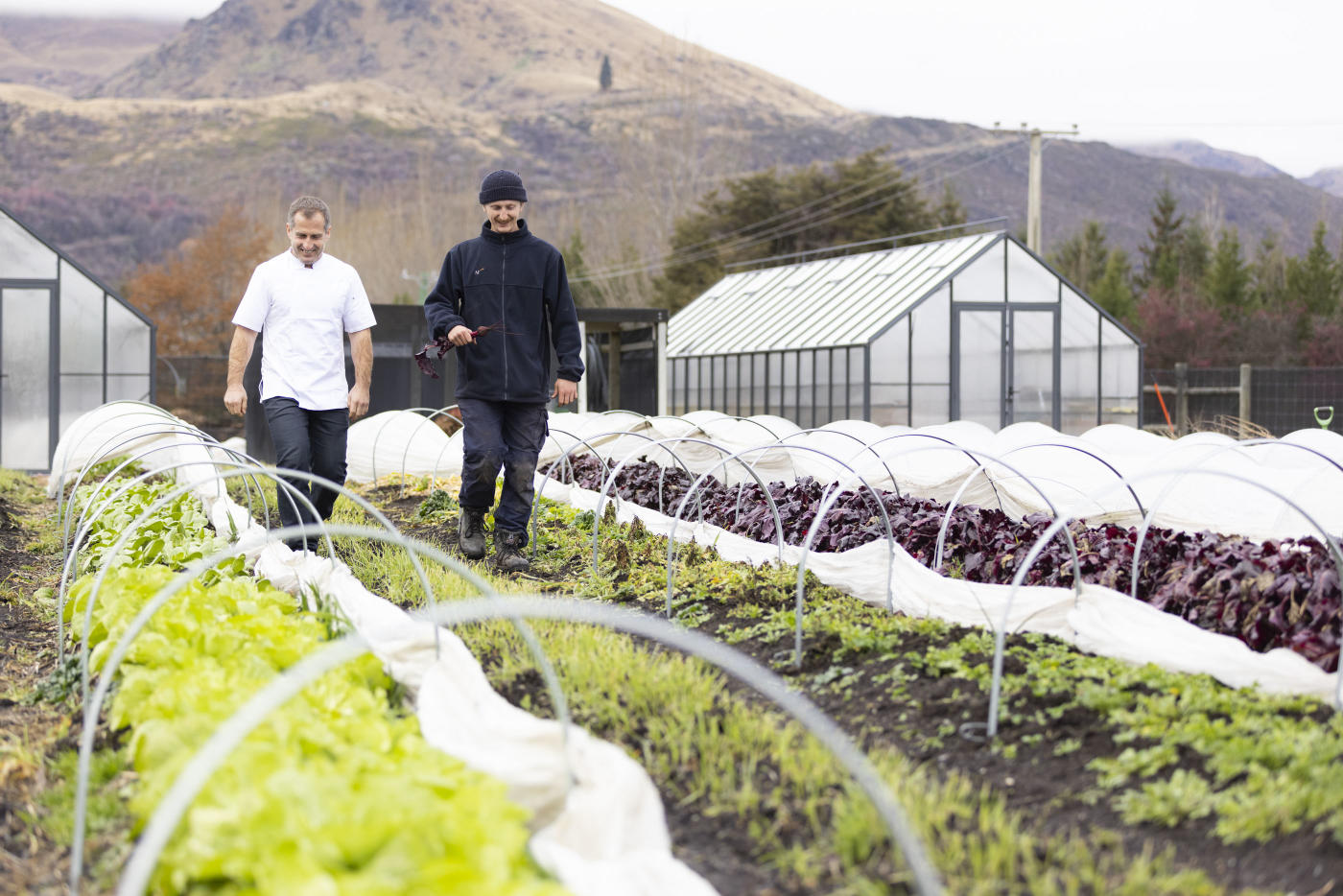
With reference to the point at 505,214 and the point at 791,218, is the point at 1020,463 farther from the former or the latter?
the point at 791,218

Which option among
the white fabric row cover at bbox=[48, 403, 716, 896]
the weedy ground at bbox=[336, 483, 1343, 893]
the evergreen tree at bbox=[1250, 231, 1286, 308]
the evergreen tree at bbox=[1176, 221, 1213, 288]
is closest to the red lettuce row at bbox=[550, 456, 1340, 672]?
the weedy ground at bbox=[336, 483, 1343, 893]

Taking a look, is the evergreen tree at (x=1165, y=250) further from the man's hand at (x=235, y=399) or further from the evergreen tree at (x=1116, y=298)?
the man's hand at (x=235, y=399)

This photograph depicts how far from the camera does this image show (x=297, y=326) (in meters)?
5.27

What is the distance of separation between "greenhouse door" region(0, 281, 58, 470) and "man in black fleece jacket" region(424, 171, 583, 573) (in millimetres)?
10748

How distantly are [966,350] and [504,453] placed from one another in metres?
11.3

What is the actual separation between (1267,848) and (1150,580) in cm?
235

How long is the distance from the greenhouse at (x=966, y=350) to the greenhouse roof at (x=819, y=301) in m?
0.04

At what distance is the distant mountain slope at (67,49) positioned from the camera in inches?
5027

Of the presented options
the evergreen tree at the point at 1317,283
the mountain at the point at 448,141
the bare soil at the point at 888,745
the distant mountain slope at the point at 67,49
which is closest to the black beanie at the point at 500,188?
the bare soil at the point at 888,745

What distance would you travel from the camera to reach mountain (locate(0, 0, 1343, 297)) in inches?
1702

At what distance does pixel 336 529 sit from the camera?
2611mm

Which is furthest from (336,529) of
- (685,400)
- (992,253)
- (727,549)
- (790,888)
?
(685,400)

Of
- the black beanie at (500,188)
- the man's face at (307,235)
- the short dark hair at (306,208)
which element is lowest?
the man's face at (307,235)

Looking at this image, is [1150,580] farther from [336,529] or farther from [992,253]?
[992,253]
